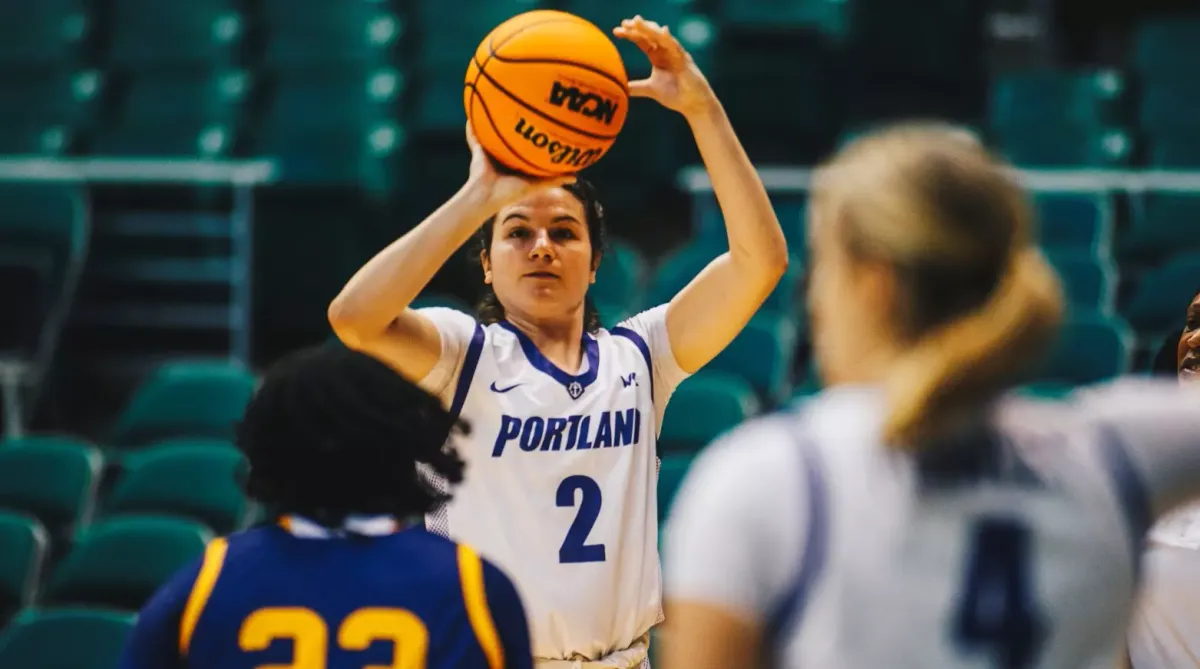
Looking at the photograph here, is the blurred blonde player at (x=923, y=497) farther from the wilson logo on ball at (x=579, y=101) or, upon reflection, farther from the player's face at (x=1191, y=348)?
the player's face at (x=1191, y=348)

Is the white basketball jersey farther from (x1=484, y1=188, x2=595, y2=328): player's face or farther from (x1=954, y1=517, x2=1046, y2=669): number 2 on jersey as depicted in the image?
(x1=484, y1=188, x2=595, y2=328): player's face

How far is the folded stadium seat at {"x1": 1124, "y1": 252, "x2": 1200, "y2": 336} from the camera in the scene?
600 cm

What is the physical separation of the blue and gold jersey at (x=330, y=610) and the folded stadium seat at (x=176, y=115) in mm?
5747

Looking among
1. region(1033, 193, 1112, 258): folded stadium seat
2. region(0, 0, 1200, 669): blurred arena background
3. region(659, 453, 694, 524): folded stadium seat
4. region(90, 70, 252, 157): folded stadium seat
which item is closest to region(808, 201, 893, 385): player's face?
region(659, 453, 694, 524): folded stadium seat

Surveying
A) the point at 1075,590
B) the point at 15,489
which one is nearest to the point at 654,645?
the point at 15,489

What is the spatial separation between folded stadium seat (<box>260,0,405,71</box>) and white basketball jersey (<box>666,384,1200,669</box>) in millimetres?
6499

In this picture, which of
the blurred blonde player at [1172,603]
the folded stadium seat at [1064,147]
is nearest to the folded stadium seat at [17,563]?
the blurred blonde player at [1172,603]

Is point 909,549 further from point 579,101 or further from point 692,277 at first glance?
point 692,277

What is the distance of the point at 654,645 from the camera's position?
4.35m

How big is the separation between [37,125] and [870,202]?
6961mm

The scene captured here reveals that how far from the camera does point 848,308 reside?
1364 mm

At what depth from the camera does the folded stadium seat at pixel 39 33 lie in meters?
7.59

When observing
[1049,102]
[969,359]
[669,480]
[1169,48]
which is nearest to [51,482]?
[669,480]

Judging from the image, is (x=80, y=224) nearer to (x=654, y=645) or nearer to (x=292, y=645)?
(x=654, y=645)
